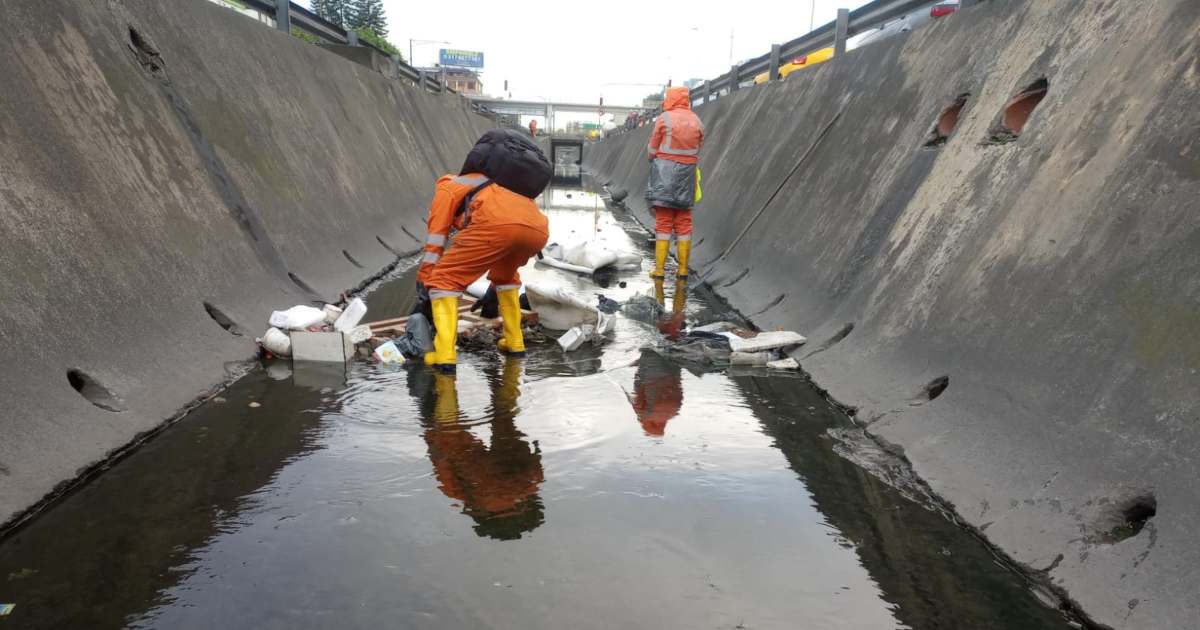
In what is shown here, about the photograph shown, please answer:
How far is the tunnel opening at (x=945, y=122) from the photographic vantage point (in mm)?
5828

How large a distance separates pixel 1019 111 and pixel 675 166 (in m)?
4.35

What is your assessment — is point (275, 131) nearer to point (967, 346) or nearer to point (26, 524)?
point (26, 524)

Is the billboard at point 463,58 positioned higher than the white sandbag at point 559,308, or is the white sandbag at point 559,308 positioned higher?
the billboard at point 463,58

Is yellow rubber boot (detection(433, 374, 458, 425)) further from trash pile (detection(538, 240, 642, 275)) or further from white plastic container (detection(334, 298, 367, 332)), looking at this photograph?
trash pile (detection(538, 240, 642, 275))

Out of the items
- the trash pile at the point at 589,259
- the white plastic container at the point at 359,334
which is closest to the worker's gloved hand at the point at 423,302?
the white plastic container at the point at 359,334

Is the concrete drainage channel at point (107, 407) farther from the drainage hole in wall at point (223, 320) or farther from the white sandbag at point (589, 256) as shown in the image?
the white sandbag at point (589, 256)

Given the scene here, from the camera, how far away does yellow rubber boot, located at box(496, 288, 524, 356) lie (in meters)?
5.70

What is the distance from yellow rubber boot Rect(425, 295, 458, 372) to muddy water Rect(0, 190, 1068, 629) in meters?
0.66

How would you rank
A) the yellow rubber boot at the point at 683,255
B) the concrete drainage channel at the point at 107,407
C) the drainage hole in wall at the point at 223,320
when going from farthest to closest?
the yellow rubber boot at the point at 683,255 < the drainage hole in wall at the point at 223,320 < the concrete drainage channel at the point at 107,407

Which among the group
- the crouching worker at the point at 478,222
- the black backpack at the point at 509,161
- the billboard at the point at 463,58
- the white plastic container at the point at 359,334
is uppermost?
the billboard at the point at 463,58

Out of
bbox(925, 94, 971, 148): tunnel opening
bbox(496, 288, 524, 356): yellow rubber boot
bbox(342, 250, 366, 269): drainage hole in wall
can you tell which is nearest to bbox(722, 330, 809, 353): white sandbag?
bbox(496, 288, 524, 356): yellow rubber boot

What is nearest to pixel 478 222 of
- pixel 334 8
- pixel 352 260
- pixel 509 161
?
pixel 509 161

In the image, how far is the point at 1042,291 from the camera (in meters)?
3.61

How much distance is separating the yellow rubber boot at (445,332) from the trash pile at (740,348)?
1.67m
